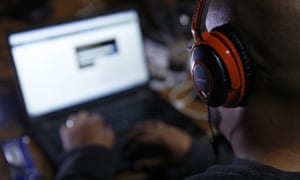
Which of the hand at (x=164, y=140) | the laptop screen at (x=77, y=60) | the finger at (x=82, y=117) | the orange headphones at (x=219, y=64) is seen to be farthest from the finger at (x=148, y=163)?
the orange headphones at (x=219, y=64)

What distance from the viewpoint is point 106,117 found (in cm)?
124

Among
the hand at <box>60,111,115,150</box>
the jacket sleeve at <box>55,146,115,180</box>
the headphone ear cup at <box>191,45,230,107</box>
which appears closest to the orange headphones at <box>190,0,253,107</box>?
the headphone ear cup at <box>191,45,230,107</box>

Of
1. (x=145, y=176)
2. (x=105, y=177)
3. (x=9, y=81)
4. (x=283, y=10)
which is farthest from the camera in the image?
(x=9, y=81)

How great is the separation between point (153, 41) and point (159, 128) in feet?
1.86

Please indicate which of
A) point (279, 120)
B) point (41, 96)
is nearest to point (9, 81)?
point (41, 96)

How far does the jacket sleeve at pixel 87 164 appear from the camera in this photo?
90cm

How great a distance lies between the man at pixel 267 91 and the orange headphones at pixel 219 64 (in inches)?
0.4

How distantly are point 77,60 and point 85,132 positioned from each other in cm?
24

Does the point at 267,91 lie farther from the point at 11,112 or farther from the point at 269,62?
the point at 11,112

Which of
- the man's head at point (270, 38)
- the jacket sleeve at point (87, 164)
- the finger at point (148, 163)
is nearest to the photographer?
the man's head at point (270, 38)

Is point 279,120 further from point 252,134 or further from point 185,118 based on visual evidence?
point 185,118

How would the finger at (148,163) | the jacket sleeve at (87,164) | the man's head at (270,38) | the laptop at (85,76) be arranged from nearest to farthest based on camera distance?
the man's head at (270,38)
the jacket sleeve at (87,164)
the finger at (148,163)
the laptop at (85,76)

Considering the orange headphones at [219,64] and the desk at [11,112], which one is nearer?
the orange headphones at [219,64]

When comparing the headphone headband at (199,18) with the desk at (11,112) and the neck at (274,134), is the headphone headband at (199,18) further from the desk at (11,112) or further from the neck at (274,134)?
the desk at (11,112)
